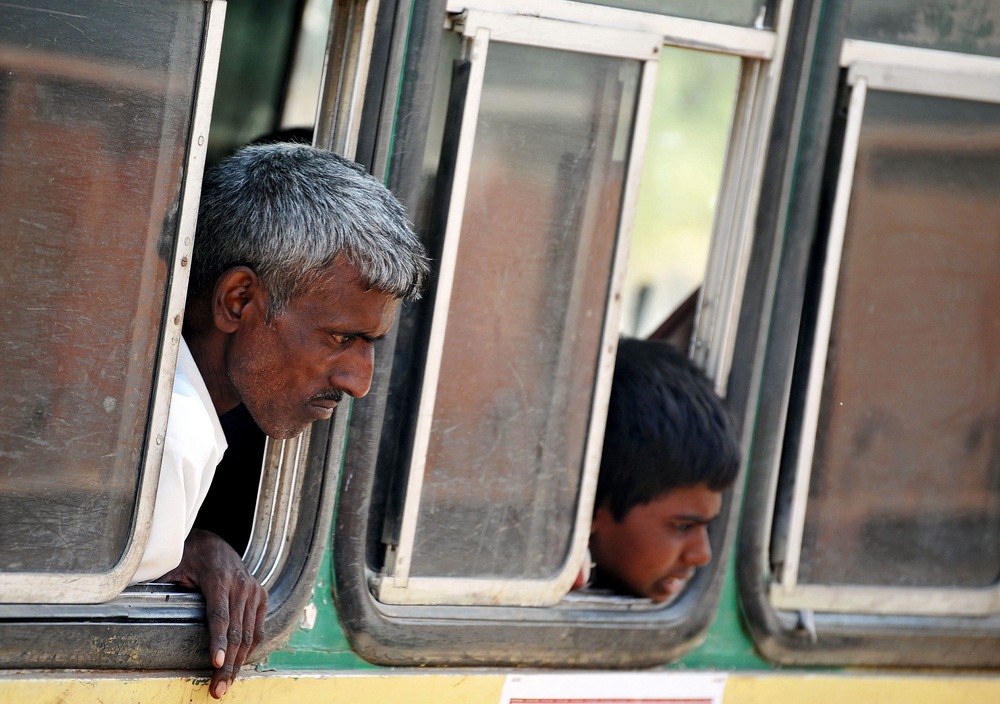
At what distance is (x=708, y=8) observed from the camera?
86.6 inches

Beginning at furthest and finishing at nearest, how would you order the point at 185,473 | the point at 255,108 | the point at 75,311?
the point at 255,108 → the point at 185,473 → the point at 75,311

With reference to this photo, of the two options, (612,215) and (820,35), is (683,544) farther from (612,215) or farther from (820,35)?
(820,35)

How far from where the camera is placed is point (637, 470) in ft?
8.45

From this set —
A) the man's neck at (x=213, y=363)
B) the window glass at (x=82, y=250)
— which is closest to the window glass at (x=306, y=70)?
the man's neck at (x=213, y=363)

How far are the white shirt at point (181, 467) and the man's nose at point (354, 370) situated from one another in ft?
0.71

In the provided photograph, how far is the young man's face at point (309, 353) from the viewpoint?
6.23 ft

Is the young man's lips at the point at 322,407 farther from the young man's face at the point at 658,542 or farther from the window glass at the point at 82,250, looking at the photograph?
the young man's face at the point at 658,542

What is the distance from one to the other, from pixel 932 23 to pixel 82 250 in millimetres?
1715

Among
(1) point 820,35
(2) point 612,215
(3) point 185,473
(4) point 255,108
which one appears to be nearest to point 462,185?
(2) point 612,215

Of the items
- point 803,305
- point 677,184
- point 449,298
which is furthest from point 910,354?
point 677,184

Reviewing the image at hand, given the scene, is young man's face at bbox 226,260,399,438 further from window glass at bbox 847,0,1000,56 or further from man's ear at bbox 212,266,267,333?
window glass at bbox 847,0,1000,56

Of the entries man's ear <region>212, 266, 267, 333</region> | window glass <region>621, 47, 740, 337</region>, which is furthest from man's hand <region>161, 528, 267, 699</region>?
window glass <region>621, 47, 740, 337</region>

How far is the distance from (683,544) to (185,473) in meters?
1.10

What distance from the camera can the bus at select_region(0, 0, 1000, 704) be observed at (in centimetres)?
167
